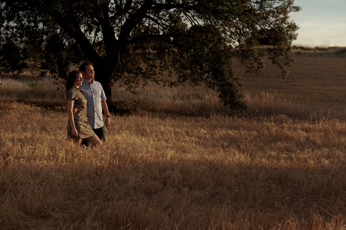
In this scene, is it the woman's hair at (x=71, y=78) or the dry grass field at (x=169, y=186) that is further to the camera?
the woman's hair at (x=71, y=78)

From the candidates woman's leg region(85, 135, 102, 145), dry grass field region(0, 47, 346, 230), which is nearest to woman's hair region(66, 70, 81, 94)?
woman's leg region(85, 135, 102, 145)

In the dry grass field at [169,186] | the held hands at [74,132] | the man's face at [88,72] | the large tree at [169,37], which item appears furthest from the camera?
the large tree at [169,37]

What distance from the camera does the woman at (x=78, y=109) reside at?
19.0ft

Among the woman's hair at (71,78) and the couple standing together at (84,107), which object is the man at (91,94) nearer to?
→ the couple standing together at (84,107)

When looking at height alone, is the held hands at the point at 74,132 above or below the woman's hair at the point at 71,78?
below

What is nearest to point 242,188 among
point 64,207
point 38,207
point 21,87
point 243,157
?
point 243,157

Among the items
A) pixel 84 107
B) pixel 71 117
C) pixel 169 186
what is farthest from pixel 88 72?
pixel 169 186

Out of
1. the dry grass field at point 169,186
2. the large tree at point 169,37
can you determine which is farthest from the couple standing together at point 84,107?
the large tree at point 169,37

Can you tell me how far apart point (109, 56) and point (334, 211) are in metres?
12.6

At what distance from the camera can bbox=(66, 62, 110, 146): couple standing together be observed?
19.2 ft

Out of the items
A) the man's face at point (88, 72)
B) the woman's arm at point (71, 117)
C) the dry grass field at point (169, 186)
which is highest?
the man's face at point (88, 72)

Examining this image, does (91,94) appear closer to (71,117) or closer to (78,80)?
(78,80)

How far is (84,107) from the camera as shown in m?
6.20

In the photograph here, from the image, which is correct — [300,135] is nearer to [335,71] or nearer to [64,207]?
[64,207]
